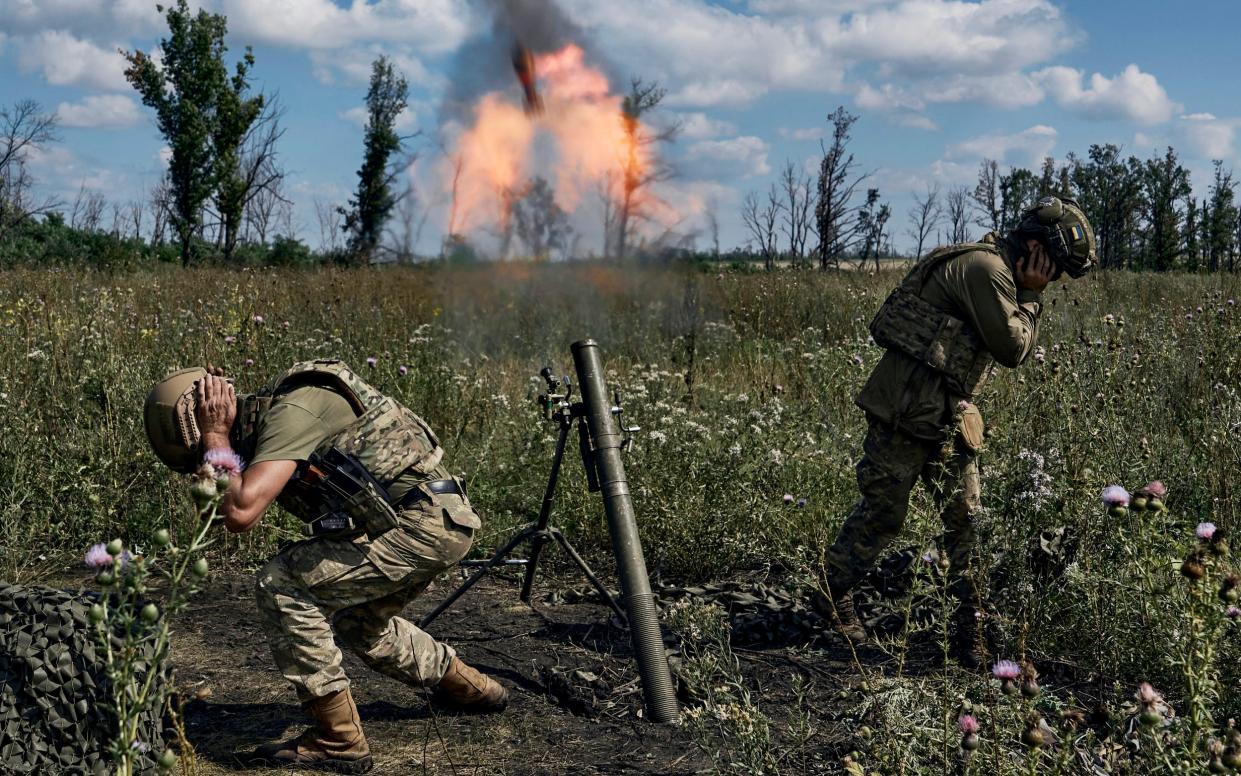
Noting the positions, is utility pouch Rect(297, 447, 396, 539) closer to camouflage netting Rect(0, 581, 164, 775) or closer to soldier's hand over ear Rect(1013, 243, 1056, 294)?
camouflage netting Rect(0, 581, 164, 775)

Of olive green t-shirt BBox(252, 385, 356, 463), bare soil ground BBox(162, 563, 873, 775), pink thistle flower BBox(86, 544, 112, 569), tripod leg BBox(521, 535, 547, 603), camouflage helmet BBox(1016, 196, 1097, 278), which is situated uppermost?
camouflage helmet BBox(1016, 196, 1097, 278)

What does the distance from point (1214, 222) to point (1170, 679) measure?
89.7 ft

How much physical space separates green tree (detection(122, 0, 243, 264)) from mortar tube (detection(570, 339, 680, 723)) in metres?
30.6

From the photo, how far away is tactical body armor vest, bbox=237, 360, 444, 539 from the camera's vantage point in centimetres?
377

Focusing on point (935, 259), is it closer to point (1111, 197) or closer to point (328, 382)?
point (328, 382)

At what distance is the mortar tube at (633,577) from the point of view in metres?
4.17

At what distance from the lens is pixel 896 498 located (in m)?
4.88

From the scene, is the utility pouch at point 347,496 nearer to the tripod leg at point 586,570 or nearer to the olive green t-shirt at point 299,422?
the olive green t-shirt at point 299,422

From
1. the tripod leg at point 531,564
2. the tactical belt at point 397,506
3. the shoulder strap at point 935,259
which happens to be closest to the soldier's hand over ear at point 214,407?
the tactical belt at point 397,506

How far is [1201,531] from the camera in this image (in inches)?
100

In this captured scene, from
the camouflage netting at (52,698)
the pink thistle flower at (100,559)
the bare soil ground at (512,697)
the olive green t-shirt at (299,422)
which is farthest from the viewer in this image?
the bare soil ground at (512,697)

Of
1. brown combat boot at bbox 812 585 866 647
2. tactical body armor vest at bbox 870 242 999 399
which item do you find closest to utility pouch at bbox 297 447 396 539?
brown combat boot at bbox 812 585 866 647

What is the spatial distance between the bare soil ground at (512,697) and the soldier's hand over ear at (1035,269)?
182 centimetres

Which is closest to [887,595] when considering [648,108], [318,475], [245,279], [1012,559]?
[1012,559]
